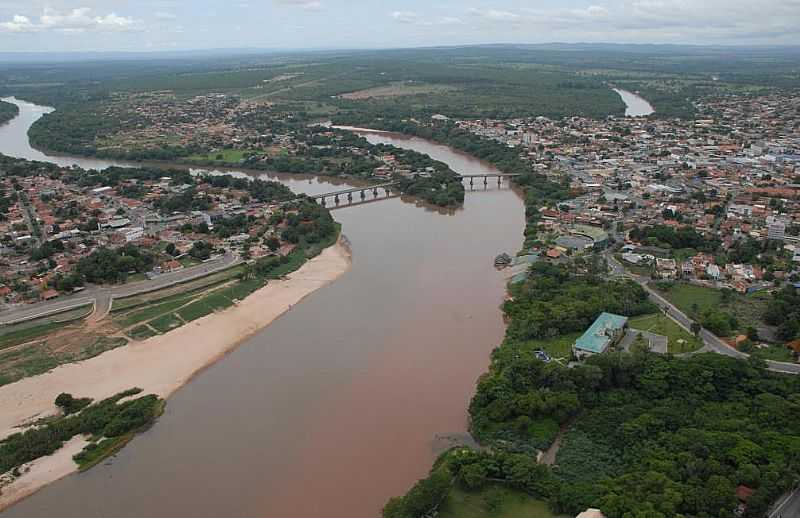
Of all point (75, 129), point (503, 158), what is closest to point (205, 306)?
point (503, 158)

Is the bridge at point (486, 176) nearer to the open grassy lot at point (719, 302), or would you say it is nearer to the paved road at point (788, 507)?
the open grassy lot at point (719, 302)

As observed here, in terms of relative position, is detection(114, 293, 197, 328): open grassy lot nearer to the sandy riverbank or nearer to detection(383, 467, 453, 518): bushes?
the sandy riverbank

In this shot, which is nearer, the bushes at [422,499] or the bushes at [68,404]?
the bushes at [422,499]

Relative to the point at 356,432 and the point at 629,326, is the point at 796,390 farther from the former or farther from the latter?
the point at 356,432

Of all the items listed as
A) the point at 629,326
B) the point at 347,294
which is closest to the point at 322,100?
the point at 347,294

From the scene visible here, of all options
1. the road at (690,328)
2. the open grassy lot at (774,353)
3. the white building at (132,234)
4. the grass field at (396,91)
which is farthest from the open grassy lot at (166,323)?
the grass field at (396,91)

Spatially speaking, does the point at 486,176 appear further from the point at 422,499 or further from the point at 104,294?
the point at 422,499

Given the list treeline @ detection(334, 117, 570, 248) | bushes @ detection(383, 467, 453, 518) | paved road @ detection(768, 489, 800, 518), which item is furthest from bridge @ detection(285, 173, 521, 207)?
paved road @ detection(768, 489, 800, 518)

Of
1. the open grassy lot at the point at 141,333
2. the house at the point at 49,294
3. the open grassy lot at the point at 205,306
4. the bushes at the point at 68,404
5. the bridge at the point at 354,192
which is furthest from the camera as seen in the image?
the bridge at the point at 354,192
